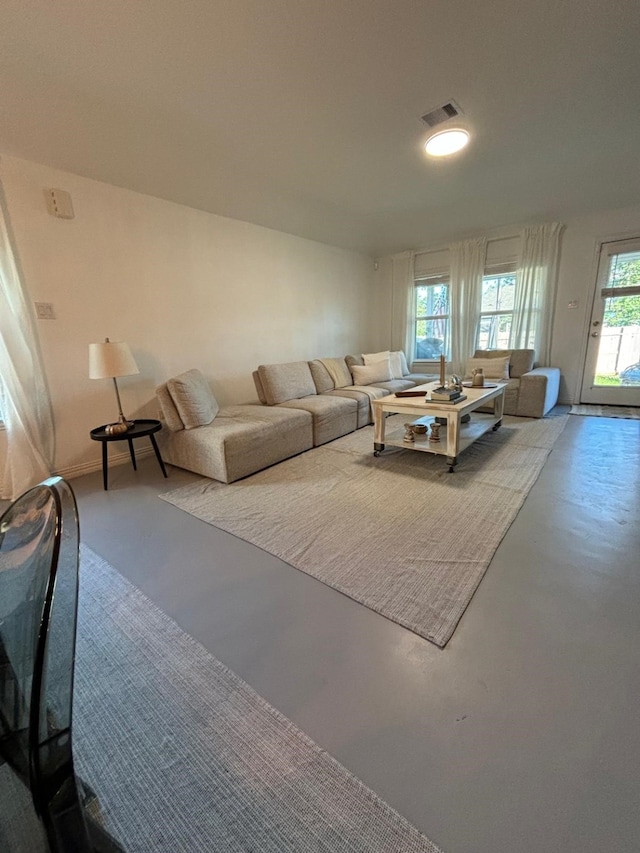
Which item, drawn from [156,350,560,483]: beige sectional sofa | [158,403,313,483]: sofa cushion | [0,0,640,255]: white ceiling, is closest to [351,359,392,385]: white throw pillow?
[156,350,560,483]: beige sectional sofa

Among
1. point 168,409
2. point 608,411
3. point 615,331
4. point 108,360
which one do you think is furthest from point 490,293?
point 108,360

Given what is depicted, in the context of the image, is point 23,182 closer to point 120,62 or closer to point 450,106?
point 120,62

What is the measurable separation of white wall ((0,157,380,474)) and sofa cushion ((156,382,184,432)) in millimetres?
597

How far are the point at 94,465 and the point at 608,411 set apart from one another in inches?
223

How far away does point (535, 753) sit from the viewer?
853mm

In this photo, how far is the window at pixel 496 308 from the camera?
4820 mm

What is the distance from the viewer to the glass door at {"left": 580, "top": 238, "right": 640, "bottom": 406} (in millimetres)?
4137

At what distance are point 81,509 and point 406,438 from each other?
2.42m

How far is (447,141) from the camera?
101 inches

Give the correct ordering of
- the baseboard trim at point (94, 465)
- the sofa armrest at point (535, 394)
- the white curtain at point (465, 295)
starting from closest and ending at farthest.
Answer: the baseboard trim at point (94, 465), the sofa armrest at point (535, 394), the white curtain at point (465, 295)

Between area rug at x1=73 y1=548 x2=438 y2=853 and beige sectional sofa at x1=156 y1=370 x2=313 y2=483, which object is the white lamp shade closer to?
beige sectional sofa at x1=156 y1=370 x2=313 y2=483

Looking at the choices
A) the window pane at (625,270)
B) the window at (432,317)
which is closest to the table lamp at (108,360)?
the window at (432,317)

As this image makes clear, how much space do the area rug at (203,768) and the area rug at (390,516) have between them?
53 centimetres

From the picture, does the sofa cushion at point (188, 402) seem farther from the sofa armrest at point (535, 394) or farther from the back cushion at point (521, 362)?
the back cushion at point (521, 362)
